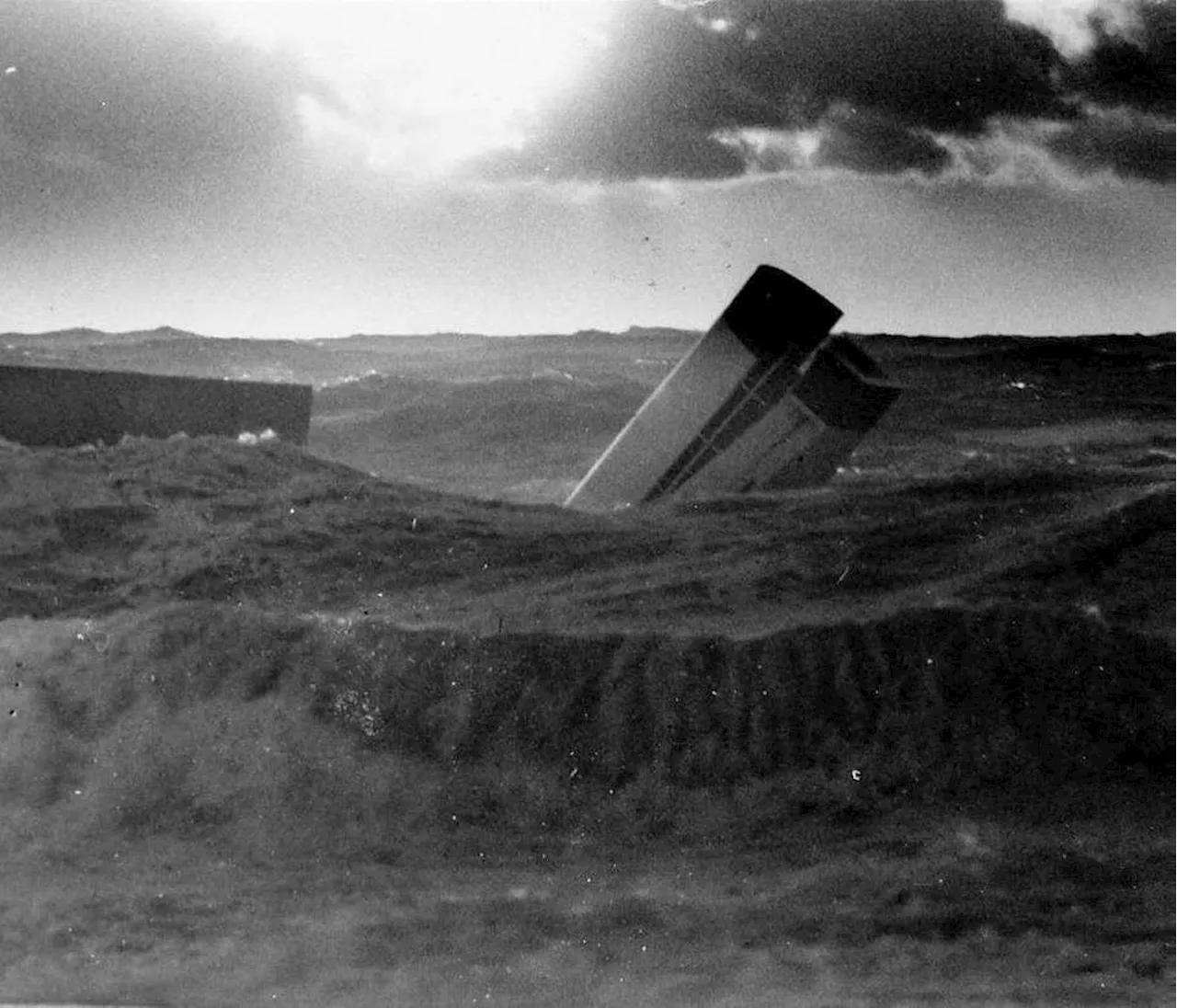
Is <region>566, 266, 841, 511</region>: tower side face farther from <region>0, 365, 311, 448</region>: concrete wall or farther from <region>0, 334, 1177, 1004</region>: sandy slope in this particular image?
<region>0, 365, 311, 448</region>: concrete wall

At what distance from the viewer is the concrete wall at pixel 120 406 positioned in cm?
1033

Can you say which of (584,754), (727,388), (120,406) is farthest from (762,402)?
(120,406)

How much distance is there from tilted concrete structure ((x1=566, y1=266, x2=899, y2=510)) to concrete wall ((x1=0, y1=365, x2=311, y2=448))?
3956 mm

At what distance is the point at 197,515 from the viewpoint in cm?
821

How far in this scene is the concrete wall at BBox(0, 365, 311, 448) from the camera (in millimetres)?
10328

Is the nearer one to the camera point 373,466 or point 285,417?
point 285,417

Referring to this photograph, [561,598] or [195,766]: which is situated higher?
[561,598]

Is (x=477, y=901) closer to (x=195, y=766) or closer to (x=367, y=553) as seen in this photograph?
(x=195, y=766)

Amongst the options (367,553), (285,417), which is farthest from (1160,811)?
(285,417)

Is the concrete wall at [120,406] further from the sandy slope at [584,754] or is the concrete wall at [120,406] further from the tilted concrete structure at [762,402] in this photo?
the tilted concrete structure at [762,402]

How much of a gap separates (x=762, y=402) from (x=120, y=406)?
495 centimetres

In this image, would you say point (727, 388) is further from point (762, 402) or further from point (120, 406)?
point (120, 406)

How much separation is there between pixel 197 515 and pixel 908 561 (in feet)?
12.7

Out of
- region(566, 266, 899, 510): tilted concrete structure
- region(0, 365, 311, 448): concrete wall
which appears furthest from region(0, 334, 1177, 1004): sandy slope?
region(0, 365, 311, 448): concrete wall
